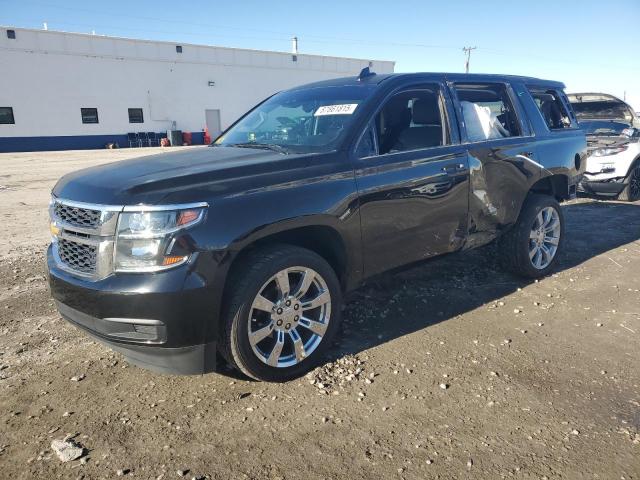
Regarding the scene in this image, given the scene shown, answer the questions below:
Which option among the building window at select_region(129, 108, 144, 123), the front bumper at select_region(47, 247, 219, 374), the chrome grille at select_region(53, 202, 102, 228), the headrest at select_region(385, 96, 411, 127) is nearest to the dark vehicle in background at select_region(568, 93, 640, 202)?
the headrest at select_region(385, 96, 411, 127)

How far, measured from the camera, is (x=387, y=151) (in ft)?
12.4

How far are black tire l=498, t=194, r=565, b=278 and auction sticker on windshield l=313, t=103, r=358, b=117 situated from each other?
89.5 inches

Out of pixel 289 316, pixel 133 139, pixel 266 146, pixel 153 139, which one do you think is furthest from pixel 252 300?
pixel 153 139

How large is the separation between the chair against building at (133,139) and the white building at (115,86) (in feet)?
1.26

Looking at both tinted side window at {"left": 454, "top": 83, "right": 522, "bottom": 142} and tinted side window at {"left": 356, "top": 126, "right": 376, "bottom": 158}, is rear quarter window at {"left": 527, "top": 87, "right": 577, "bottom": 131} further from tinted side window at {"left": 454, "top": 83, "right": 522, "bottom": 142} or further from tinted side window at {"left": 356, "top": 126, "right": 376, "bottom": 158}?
tinted side window at {"left": 356, "top": 126, "right": 376, "bottom": 158}

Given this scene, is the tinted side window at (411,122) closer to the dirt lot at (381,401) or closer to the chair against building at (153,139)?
the dirt lot at (381,401)

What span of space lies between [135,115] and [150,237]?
110ft

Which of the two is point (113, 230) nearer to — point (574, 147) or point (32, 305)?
point (32, 305)

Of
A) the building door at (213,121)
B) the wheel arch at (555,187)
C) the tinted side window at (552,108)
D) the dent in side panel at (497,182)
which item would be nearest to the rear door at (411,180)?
the dent in side panel at (497,182)

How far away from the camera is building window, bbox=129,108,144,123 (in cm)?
3303

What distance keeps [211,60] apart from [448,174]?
35.0m

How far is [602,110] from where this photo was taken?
11.4 meters

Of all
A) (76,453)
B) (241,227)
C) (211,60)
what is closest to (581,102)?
(241,227)

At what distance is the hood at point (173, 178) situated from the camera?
281 centimetres
